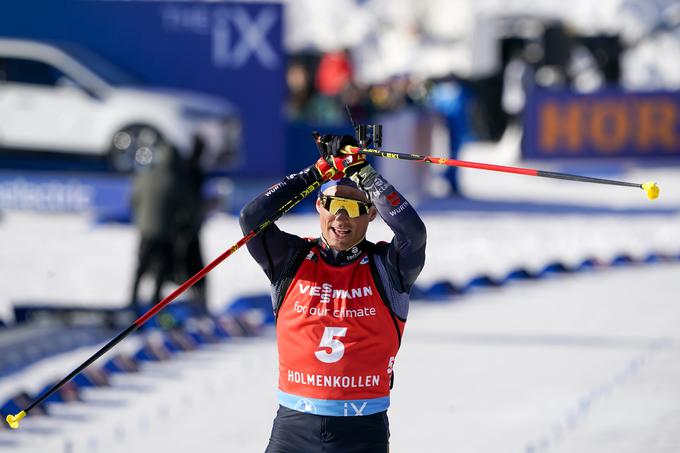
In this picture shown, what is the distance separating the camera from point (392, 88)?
2073 centimetres

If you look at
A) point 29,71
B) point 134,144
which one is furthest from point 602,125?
point 29,71

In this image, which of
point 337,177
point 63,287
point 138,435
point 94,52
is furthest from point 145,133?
point 337,177

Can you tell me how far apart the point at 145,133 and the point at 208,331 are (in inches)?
287

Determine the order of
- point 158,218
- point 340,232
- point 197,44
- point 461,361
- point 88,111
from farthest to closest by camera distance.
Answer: point 197,44, point 88,111, point 158,218, point 461,361, point 340,232

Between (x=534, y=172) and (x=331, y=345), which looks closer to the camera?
(x=331, y=345)

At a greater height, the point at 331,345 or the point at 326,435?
the point at 331,345

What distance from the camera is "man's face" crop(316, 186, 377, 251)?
185 inches

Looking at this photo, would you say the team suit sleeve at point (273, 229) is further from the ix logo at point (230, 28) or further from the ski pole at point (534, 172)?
the ix logo at point (230, 28)

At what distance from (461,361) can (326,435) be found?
4999mm

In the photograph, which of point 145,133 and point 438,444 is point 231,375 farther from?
point 145,133

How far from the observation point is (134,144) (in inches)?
676

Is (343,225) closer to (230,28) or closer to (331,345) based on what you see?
(331,345)

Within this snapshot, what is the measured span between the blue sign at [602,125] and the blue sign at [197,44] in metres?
5.18

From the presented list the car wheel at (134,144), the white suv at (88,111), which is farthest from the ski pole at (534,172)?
the car wheel at (134,144)
